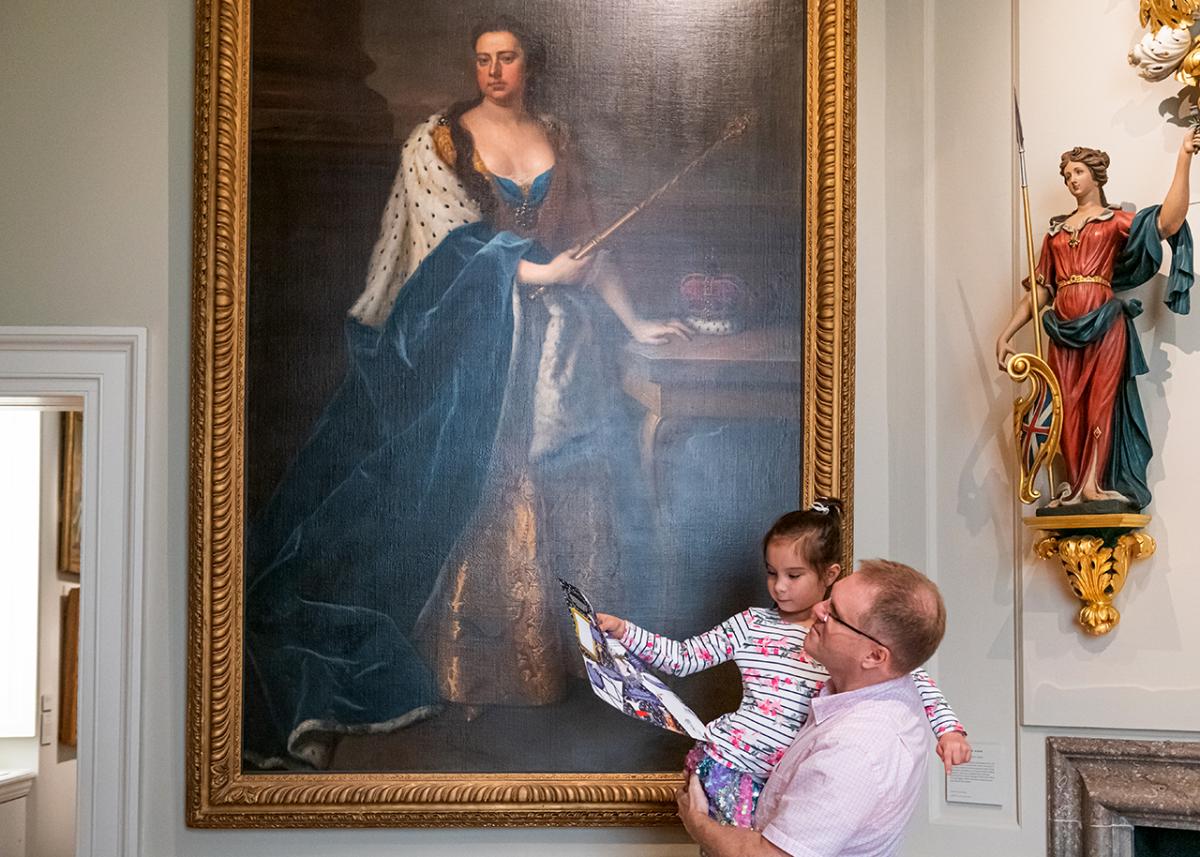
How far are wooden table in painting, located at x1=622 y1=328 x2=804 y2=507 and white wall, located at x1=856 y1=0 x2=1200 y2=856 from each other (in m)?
0.26

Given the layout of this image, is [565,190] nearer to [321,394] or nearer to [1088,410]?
[321,394]

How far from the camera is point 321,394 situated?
139 inches

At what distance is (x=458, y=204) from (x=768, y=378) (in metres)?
1.03

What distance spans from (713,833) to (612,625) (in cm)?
63

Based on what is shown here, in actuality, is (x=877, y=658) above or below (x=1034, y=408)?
below

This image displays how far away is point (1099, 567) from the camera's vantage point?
3.31 meters

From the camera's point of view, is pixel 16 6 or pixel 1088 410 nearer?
pixel 1088 410

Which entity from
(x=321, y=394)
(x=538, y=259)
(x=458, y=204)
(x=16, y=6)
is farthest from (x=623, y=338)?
(x=16, y=6)

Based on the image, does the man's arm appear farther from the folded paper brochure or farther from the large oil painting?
the large oil painting

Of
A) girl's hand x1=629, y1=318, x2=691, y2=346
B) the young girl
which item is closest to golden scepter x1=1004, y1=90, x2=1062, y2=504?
the young girl

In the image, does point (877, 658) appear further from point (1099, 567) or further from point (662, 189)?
point (662, 189)

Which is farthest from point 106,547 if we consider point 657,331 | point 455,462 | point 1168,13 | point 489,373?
point 1168,13

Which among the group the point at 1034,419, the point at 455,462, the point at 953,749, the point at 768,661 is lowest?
the point at 953,749

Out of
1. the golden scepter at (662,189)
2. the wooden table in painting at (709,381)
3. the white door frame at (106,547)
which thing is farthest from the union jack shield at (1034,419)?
the white door frame at (106,547)
